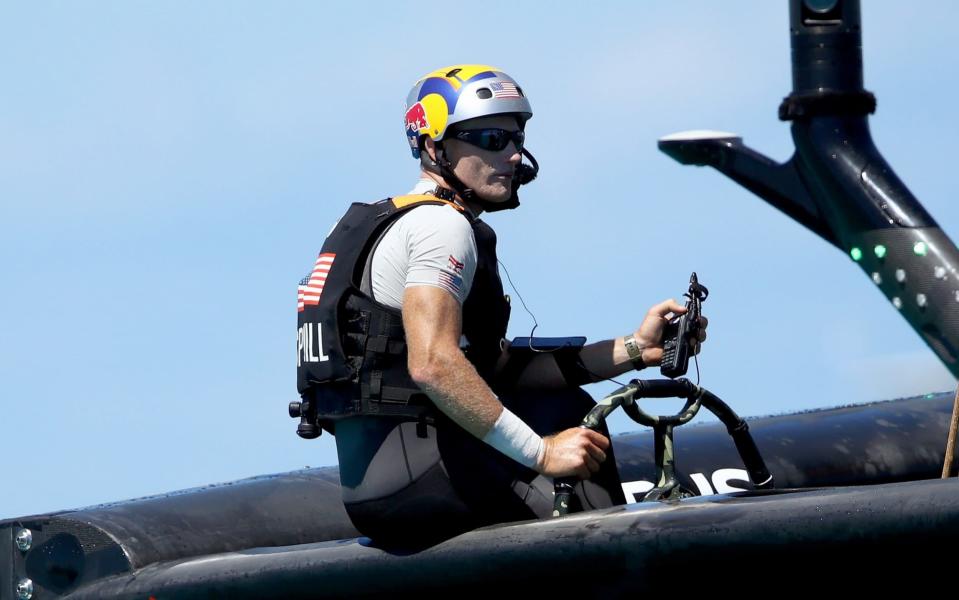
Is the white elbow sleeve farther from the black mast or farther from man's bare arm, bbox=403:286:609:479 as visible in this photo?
the black mast

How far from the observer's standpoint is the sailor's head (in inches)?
202

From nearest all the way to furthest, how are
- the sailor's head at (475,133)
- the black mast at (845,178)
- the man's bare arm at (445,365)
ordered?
the man's bare arm at (445,365) < the sailor's head at (475,133) < the black mast at (845,178)

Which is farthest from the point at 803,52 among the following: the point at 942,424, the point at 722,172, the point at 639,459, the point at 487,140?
the point at 487,140

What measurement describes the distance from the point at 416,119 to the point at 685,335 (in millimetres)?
1076

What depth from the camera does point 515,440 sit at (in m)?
4.68

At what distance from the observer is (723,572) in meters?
4.32

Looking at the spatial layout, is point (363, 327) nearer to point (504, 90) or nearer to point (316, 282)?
point (316, 282)

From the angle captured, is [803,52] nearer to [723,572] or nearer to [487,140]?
[487,140]

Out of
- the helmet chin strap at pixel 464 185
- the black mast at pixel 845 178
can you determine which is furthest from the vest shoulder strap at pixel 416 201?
the black mast at pixel 845 178

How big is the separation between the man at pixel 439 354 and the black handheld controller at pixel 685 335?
138 mm

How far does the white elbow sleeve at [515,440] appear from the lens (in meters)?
4.68

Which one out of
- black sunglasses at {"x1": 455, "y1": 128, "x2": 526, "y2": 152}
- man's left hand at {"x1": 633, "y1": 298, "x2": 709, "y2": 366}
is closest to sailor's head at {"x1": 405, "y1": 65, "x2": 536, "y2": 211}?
black sunglasses at {"x1": 455, "y1": 128, "x2": 526, "y2": 152}

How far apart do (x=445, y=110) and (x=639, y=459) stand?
239 cm

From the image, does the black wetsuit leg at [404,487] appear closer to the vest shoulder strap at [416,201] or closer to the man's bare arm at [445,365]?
the man's bare arm at [445,365]
